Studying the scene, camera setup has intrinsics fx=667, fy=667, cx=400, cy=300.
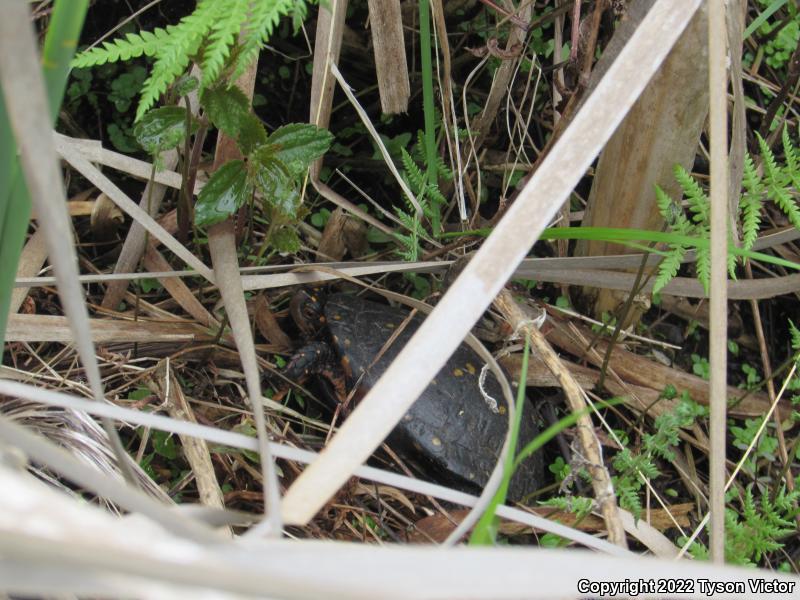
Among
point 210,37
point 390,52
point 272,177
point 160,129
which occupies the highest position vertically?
point 390,52

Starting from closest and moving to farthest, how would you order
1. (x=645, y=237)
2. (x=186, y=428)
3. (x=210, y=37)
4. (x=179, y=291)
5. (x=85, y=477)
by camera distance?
1. (x=85, y=477)
2. (x=186, y=428)
3. (x=210, y=37)
4. (x=645, y=237)
5. (x=179, y=291)

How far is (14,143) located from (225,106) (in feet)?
2.19

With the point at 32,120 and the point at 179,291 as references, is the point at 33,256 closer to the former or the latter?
the point at 179,291

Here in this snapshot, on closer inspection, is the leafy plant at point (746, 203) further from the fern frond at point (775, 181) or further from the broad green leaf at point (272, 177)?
the broad green leaf at point (272, 177)

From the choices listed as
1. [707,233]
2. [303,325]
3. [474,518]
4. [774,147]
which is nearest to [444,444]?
[303,325]

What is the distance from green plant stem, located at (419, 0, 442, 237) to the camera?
169cm

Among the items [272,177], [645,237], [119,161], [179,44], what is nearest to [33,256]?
[119,161]

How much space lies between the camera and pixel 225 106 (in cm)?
146

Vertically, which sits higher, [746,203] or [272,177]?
[272,177]

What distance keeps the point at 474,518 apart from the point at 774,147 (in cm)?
217

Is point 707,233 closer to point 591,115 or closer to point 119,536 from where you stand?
point 591,115

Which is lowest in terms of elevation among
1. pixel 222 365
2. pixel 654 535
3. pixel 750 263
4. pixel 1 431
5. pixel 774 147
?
pixel 654 535

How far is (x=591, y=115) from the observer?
1.10 m

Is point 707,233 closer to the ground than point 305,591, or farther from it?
farther from it
